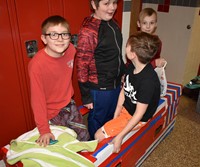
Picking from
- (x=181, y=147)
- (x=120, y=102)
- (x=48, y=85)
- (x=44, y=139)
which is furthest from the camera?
(x=181, y=147)

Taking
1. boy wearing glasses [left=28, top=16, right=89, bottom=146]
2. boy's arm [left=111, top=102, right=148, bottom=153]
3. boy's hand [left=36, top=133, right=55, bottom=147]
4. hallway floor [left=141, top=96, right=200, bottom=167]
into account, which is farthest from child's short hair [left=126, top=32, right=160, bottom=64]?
hallway floor [left=141, top=96, right=200, bottom=167]

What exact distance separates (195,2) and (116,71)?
187 centimetres

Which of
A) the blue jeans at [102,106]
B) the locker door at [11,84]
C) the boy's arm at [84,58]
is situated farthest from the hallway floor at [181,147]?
the locker door at [11,84]

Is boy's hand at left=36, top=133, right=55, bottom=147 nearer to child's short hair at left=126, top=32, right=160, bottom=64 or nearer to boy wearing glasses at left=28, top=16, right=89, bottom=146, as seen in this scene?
boy wearing glasses at left=28, top=16, right=89, bottom=146

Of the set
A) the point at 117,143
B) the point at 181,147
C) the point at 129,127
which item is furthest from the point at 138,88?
the point at 181,147

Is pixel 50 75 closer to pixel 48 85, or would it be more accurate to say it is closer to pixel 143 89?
pixel 48 85

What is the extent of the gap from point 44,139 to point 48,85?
0.34 metres

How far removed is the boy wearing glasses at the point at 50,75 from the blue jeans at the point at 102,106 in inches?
12.7

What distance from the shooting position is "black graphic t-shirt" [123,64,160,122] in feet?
4.86

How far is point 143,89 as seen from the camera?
1479mm

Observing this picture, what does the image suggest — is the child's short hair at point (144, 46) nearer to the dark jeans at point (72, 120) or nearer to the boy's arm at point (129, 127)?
the boy's arm at point (129, 127)

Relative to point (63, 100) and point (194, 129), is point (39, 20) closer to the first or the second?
point (63, 100)

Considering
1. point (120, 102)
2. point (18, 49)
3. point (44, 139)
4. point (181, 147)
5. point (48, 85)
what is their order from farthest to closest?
point (181, 147)
point (120, 102)
point (18, 49)
point (48, 85)
point (44, 139)

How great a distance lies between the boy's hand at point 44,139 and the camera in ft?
4.26
